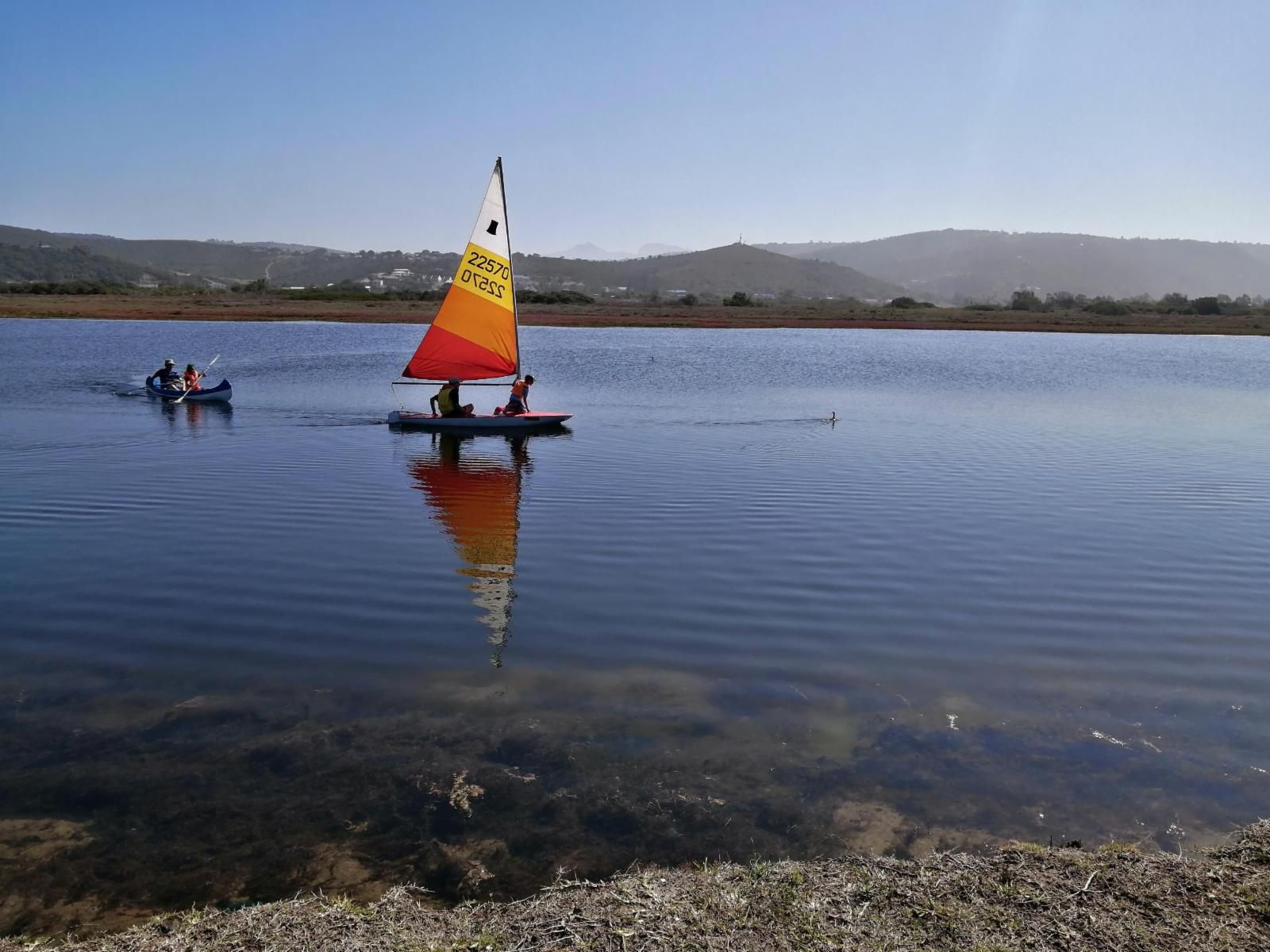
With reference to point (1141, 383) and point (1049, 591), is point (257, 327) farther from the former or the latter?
point (1049, 591)

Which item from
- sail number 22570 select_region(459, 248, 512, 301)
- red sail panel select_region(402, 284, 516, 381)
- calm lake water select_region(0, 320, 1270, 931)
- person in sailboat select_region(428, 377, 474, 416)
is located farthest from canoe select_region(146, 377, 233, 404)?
sail number 22570 select_region(459, 248, 512, 301)

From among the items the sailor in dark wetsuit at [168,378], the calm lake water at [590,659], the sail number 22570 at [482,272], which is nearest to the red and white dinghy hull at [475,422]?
the calm lake water at [590,659]

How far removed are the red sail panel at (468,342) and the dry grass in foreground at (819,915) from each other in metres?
24.6

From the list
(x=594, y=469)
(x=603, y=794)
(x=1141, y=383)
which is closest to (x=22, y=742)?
(x=603, y=794)

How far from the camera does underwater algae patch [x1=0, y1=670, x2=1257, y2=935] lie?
250 inches

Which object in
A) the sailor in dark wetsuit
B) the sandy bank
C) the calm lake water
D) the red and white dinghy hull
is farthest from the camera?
the sandy bank

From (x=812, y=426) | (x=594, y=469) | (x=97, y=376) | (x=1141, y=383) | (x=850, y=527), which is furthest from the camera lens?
(x=1141, y=383)

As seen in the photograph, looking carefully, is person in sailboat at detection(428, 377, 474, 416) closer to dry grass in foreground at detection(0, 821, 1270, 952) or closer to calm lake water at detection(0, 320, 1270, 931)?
calm lake water at detection(0, 320, 1270, 931)

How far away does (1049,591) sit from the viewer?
1279 centimetres

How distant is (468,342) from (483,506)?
12.7 meters

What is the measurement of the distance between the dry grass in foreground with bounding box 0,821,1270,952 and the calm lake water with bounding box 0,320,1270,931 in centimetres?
57

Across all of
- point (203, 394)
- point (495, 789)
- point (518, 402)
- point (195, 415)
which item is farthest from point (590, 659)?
point (203, 394)

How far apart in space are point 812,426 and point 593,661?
19.9 metres

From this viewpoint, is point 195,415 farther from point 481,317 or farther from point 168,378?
point 481,317
